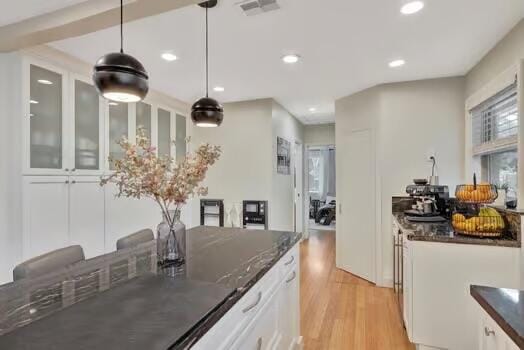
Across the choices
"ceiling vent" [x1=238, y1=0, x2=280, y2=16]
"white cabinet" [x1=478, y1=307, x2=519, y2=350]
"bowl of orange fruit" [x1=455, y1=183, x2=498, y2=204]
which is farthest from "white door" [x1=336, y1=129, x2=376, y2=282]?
"white cabinet" [x1=478, y1=307, x2=519, y2=350]

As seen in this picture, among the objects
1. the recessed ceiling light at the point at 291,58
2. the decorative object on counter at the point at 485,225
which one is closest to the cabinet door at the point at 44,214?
the recessed ceiling light at the point at 291,58

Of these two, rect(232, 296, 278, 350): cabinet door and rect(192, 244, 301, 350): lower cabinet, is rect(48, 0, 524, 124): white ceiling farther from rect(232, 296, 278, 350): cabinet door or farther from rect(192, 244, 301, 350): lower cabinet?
rect(232, 296, 278, 350): cabinet door

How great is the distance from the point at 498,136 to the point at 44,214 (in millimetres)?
4119

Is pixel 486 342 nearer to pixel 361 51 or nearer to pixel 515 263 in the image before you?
pixel 515 263

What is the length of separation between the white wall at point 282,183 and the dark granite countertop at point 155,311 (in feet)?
9.37

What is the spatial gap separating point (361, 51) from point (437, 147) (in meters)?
1.61

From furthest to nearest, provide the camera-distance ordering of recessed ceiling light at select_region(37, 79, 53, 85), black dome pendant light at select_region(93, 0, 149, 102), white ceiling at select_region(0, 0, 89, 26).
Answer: recessed ceiling light at select_region(37, 79, 53, 85) → white ceiling at select_region(0, 0, 89, 26) → black dome pendant light at select_region(93, 0, 149, 102)

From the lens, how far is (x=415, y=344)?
7.21 feet

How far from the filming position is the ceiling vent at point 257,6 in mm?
1909

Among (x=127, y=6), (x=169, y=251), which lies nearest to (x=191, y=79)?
(x=127, y=6)

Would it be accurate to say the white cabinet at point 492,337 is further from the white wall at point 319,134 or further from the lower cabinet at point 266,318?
the white wall at point 319,134

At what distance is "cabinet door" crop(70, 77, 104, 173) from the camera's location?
9.23ft

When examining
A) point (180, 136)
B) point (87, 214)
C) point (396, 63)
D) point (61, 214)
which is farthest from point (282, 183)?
point (61, 214)

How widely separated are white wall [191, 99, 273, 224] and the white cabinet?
3.29 m
